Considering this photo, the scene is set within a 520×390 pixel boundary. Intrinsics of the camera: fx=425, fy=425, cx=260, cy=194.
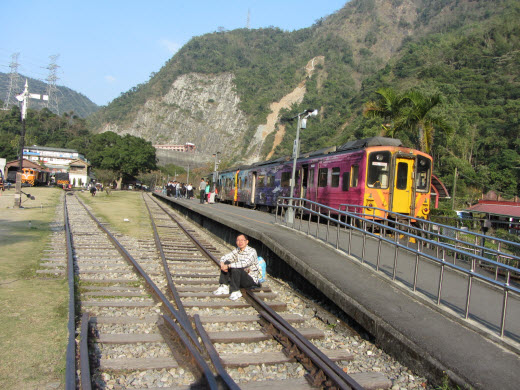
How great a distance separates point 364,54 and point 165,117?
242ft

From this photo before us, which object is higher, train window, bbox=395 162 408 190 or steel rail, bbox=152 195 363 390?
train window, bbox=395 162 408 190

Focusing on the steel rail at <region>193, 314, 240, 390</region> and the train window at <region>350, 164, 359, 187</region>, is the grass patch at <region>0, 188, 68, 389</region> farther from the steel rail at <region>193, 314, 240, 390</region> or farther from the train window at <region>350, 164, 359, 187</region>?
the train window at <region>350, 164, 359, 187</region>

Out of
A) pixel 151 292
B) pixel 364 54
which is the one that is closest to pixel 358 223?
pixel 151 292

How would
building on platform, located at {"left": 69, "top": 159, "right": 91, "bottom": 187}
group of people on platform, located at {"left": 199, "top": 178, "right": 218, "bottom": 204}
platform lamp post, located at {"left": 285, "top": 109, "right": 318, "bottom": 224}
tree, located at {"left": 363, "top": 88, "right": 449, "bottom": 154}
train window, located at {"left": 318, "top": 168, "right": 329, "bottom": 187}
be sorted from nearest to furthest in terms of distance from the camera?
platform lamp post, located at {"left": 285, "top": 109, "right": 318, "bottom": 224} → train window, located at {"left": 318, "top": 168, "right": 329, "bottom": 187} → tree, located at {"left": 363, "top": 88, "right": 449, "bottom": 154} → group of people on platform, located at {"left": 199, "top": 178, "right": 218, "bottom": 204} → building on platform, located at {"left": 69, "top": 159, "right": 91, "bottom": 187}

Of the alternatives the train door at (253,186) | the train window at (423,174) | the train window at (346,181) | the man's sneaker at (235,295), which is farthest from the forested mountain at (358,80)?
the man's sneaker at (235,295)

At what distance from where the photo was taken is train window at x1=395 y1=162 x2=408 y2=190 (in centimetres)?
1384

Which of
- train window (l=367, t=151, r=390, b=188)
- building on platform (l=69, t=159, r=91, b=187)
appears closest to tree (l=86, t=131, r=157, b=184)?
building on platform (l=69, t=159, r=91, b=187)

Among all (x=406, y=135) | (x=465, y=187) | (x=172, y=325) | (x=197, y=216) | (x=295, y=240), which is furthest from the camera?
(x=406, y=135)

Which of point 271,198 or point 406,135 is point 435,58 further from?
point 271,198

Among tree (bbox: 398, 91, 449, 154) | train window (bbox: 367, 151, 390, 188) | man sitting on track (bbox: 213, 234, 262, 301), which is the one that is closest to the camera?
man sitting on track (bbox: 213, 234, 262, 301)

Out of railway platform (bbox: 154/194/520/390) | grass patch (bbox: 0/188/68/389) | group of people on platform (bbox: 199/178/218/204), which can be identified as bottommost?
grass patch (bbox: 0/188/68/389)

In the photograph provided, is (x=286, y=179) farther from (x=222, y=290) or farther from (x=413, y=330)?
(x=413, y=330)

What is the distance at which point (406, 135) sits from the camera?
148 ft

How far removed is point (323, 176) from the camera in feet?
53.1
